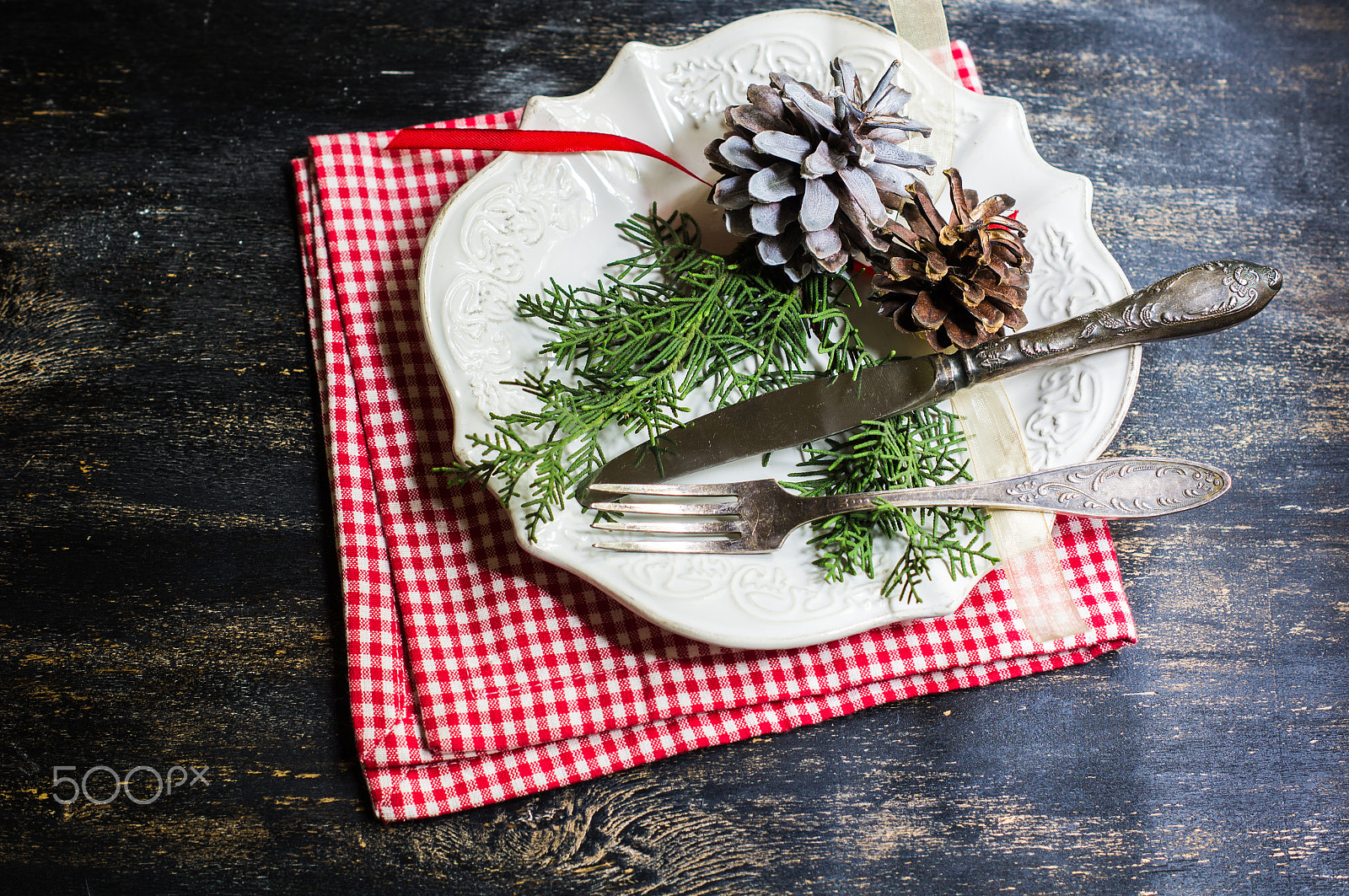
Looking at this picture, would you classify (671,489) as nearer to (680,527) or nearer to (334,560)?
(680,527)

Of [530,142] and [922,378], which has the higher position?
[530,142]

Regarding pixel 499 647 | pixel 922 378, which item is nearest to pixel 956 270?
pixel 922 378

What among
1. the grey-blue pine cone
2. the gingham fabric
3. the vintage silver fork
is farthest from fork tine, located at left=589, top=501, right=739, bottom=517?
the grey-blue pine cone

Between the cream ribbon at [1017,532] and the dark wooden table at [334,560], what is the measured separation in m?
0.09

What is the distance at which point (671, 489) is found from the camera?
715mm

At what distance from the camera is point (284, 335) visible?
0.86 metres

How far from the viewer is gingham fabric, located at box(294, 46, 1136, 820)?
0.73 metres

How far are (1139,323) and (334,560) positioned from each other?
0.78m

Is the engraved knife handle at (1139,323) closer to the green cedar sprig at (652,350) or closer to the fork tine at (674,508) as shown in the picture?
the green cedar sprig at (652,350)

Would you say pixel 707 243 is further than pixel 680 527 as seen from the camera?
Yes

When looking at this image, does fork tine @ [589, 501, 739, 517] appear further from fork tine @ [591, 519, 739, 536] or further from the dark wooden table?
the dark wooden table

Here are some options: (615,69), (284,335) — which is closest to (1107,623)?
(615,69)

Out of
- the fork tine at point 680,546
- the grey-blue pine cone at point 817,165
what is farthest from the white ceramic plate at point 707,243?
the grey-blue pine cone at point 817,165

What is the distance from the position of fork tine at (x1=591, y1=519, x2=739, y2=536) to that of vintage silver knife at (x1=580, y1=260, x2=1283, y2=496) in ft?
0.12
